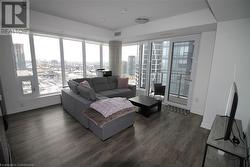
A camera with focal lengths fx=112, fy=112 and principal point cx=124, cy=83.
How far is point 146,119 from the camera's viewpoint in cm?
302

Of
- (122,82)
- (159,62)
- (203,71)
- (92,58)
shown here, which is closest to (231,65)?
(203,71)

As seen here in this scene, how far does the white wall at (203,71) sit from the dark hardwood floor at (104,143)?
690 millimetres

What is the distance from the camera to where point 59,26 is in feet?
10.7

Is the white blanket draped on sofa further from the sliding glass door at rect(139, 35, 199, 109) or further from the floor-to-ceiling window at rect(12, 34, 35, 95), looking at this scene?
the floor-to-ceiling window at rect(12, 34, 35, 95)

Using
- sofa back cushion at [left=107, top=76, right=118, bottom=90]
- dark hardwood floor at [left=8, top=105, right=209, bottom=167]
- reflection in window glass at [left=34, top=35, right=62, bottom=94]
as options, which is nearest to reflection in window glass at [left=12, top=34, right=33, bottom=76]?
reflection in window glass at [left=34, top=35, right=62, bottom=94]

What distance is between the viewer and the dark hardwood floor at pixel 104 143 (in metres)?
1.72

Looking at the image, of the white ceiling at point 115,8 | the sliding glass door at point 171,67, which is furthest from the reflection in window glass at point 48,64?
the sliding glass door at point 171,67

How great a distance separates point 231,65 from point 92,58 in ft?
14.9

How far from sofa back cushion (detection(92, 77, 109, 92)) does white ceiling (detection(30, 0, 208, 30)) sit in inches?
80.3

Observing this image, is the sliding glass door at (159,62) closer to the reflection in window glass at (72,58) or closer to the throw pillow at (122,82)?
the throw pillow at (122,82)

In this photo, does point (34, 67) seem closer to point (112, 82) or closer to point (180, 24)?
point (112, 82)

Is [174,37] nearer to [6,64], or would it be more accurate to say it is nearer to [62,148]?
[62,148]

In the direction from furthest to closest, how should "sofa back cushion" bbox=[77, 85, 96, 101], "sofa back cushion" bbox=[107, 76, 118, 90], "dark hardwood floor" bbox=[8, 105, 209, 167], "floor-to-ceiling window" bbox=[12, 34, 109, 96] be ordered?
"sofa back cushion" bbox=[107, 76, 118, 90] < "floor-to-ceiling window" bbox=[12, 34, 109, 96] < "sofa back cushion" bbox=[77, 85, 96, 101] < "dark hardwood floor" bbox=[8, 105, 209, 167]

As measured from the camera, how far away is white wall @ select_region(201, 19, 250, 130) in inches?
82.4
